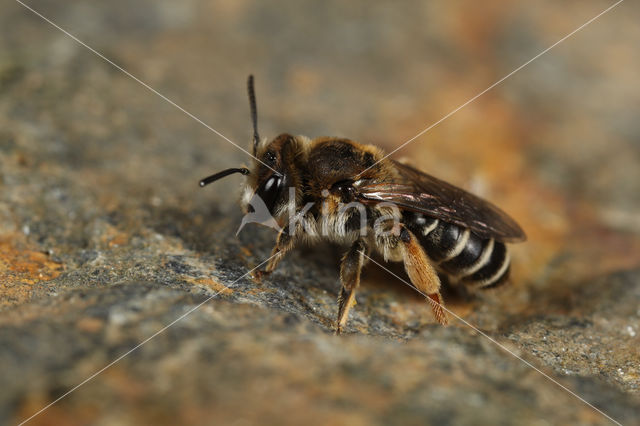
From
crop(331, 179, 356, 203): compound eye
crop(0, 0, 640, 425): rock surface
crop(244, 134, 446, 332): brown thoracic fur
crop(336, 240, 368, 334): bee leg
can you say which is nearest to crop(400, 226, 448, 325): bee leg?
crop(244, 134, 446, 332): brown thoracic fur

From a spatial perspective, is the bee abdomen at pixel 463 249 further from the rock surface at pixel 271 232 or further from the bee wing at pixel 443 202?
the rock surface at pixel 271 232

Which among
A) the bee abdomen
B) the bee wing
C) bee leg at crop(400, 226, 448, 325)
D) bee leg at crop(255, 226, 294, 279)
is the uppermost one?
the bee wing

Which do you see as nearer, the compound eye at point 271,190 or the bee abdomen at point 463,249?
the compound eye at point 271,190

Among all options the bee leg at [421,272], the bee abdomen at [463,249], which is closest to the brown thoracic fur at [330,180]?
the bee leg at [421,272]

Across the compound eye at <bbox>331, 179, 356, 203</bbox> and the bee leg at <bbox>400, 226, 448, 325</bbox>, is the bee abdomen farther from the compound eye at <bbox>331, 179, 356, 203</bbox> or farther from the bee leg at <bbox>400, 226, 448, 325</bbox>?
the compound eye at <bbox>331, 179, 356, 203</bbox>

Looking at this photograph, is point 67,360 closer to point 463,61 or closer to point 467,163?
point 467,163

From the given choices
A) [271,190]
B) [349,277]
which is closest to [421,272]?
[349,277]
